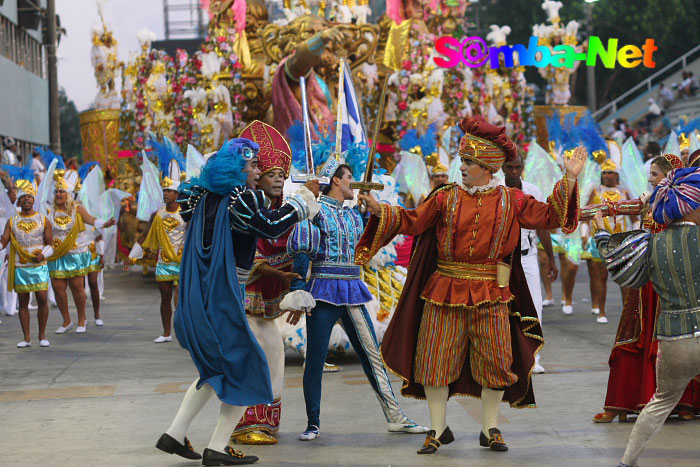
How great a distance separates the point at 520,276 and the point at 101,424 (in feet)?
10.1

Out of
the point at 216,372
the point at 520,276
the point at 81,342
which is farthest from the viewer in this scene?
the point at 81,342

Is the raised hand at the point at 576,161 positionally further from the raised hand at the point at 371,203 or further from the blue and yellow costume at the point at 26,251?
the blue and yellow costume at the point at 26,251

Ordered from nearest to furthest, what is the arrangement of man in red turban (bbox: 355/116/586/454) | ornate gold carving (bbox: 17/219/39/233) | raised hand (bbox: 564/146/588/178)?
raised hand (bbox: 564/146/588/178)
man in red turban (bbox: 355/116/586/454)
ornate gold carving (bbox: 17/219/39/233)

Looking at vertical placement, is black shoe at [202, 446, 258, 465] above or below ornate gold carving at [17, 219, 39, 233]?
below

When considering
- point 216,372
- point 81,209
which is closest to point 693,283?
point 216,372

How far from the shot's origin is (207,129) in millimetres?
19781

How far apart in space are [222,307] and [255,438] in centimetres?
106

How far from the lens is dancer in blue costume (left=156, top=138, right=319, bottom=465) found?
6062mm

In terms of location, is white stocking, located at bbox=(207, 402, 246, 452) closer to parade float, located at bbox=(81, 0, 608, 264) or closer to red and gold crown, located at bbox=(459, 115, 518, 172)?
red and gold crown, located at bbox=(459, 115, 518, 172)

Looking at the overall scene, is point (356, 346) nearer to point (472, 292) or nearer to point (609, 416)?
point (472, 292)

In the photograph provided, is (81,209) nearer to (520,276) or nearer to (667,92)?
(520,276)

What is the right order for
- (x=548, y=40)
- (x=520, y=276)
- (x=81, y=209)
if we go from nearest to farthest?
1. (x=520, y=276)
2. (x=81, y=209)
3. (x=548, y=40)

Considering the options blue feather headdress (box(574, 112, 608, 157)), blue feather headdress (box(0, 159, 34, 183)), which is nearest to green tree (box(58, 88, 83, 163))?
blue feather headdress (box(0, 159, 34, 183))

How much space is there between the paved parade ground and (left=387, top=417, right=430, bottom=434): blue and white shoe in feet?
0.18
